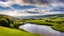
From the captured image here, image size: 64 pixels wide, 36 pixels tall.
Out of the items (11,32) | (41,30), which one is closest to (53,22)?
(41,30)

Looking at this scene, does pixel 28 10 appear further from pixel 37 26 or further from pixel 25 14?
pixel 37 26

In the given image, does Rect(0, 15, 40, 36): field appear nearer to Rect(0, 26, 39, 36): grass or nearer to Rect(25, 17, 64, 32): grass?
Rect(0, 26, 39, 36): grass

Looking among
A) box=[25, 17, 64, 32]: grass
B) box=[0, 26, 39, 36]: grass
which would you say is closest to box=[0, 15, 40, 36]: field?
box=[0, 26, 39, 36]: grass

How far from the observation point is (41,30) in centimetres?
269

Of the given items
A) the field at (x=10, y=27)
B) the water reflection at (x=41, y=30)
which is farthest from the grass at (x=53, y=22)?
the field at (x=10, y=27)

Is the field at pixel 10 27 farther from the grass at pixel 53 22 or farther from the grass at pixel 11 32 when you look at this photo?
the grass at pixel 53 22

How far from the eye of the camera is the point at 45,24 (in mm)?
2703

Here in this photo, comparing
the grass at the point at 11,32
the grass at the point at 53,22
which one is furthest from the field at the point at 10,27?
the grass at the point at 53,22

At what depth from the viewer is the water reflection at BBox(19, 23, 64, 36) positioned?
105 inches

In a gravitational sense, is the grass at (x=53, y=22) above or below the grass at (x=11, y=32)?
above

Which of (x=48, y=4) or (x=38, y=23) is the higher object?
(x=48, y=4)

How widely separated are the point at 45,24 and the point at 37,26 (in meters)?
0.15

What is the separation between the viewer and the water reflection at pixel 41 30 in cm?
267

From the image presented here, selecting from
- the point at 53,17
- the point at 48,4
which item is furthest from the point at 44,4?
the point at 53,17
